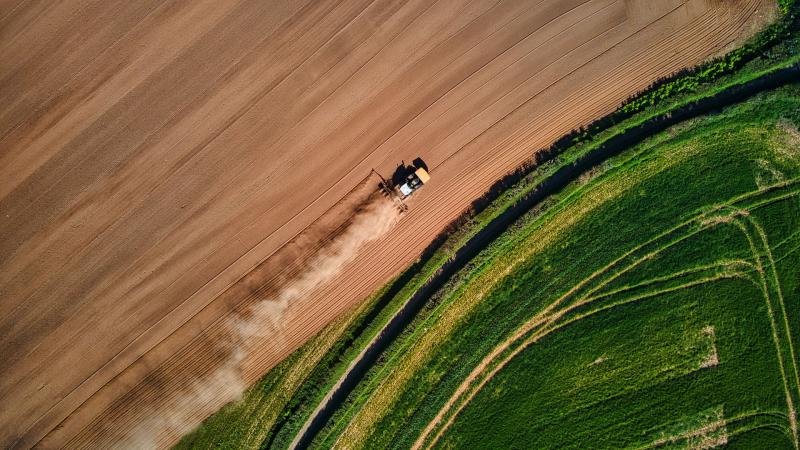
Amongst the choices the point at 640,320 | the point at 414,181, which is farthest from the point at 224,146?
the point at 640,320

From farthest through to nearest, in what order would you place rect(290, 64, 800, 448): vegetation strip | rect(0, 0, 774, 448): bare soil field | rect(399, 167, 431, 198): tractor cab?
rect(290, 64, 800, 448): vegetation strip → rect(399, 167, 431, 198): tractor cab → rect(0, 0, 774, 448): bare soil field

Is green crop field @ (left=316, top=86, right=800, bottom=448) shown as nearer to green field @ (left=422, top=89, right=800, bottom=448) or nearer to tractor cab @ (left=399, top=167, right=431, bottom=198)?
green field @ (left=422, top=89, right=800, bottom=448)

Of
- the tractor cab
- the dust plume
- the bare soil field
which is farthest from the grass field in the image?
the tractor cab

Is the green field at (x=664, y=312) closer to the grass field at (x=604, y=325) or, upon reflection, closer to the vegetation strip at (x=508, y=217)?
the grass field at (x=604, y=325)

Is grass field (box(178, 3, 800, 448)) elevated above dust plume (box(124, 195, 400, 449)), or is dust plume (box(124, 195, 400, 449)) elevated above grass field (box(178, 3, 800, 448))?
dust plume (box(124, 195, 400, 449))

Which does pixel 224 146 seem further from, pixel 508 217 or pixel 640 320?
pixel 640 320
